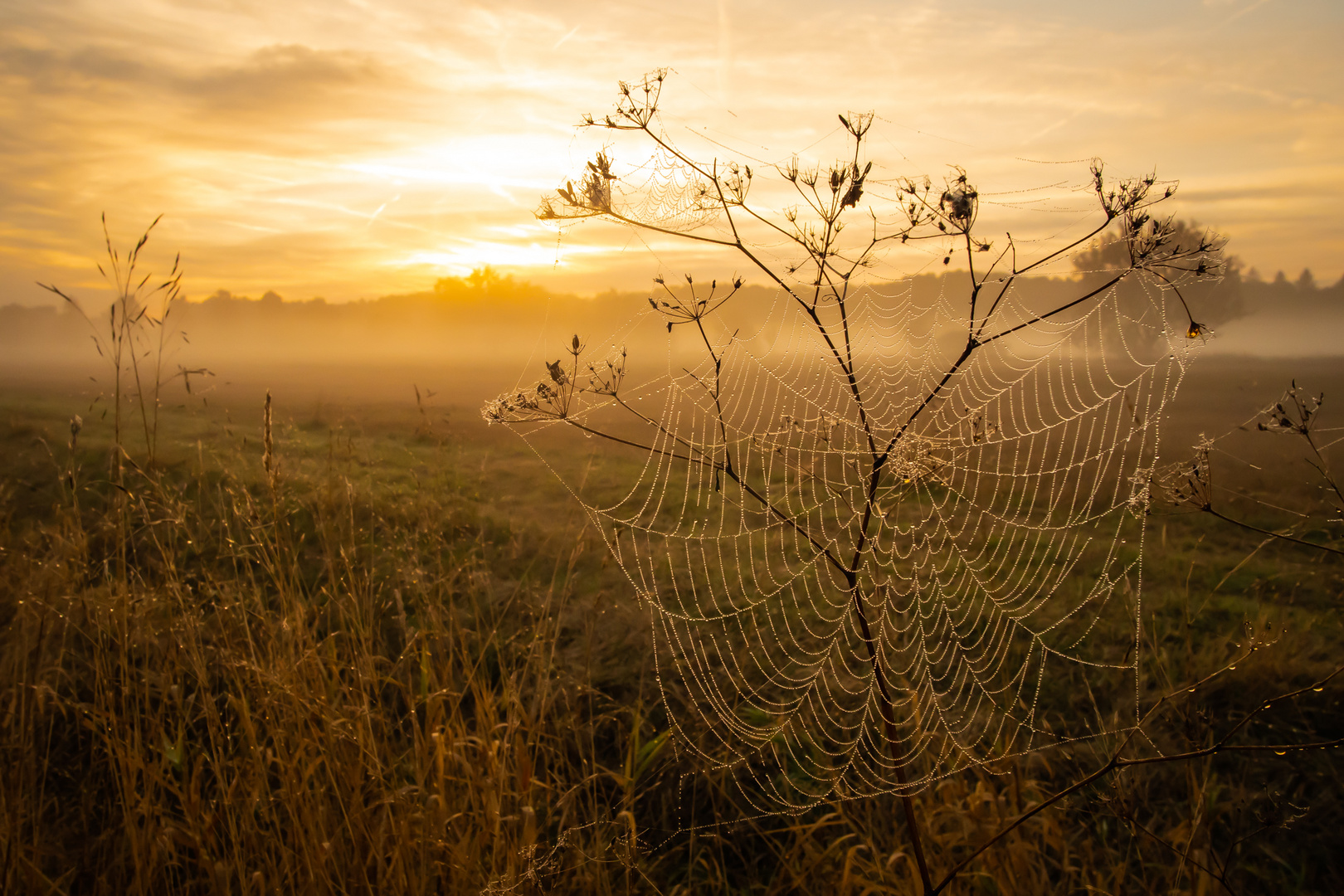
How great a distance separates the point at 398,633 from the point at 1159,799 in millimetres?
4397

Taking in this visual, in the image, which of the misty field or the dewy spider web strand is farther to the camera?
the misty field

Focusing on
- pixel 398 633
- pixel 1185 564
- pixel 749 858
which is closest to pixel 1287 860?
pixel 749 858

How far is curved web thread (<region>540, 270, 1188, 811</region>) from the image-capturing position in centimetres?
A: 264

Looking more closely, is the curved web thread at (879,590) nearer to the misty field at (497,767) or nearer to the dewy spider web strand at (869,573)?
the dewy spider web strand at (869,573)

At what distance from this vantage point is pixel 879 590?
4.31 metres

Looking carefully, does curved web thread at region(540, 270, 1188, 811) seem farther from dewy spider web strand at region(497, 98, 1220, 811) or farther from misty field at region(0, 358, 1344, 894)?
misty field at region(0, 358, 1344, 894)

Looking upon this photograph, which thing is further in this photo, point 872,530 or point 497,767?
point 872,530

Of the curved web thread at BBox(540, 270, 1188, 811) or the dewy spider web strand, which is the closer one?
the dewy spider web strand

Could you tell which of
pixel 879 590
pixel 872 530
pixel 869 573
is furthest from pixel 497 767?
pixel 872 530

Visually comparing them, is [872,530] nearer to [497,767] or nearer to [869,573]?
[869,573]

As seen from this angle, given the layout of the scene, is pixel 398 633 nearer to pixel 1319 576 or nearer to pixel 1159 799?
pixel 1159 799

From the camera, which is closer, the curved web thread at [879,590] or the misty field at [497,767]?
the curved web thread at [879,590]

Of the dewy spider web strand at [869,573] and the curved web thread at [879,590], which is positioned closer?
the dewy spider web strand at [869,573]

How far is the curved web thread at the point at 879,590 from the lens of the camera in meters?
2.64
